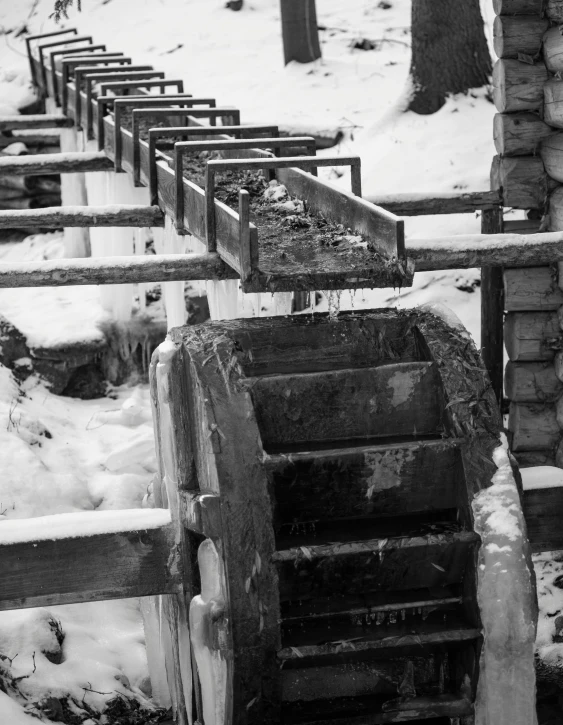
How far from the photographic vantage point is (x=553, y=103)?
6488mm

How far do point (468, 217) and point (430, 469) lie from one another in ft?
19.8

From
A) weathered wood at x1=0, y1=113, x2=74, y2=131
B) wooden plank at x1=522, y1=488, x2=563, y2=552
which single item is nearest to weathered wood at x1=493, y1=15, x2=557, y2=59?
wooden plank at x1=522, y1=488, x2=563, y2=552

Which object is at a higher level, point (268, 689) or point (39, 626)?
point (268, 689)

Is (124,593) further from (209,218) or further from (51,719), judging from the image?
(51,719)

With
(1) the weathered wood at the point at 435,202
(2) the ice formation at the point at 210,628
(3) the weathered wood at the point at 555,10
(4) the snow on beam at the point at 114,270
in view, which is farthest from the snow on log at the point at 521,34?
(2) the ice formation at the point at 210,628

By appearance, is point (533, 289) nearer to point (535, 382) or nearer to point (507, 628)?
point (535, 382)

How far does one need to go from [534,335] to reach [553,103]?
5.10 feet

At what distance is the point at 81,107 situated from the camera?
900 centimetres

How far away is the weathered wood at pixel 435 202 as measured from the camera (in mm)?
6586

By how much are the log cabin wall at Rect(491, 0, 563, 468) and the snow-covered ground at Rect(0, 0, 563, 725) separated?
39.7 inches

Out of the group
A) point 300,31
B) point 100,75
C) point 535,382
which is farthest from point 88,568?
point 300,31

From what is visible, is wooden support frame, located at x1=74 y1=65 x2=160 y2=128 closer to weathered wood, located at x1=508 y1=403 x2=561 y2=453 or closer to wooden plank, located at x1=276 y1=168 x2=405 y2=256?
wooden plank, located at x1=276 y1=168 x2=405 y2=256

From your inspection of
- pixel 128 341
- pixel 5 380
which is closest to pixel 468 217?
pixel 128 341

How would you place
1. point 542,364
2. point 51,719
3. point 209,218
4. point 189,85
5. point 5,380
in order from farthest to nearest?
point 189,85
point 5,380
point 542,364
point 51,719
point 209,218
